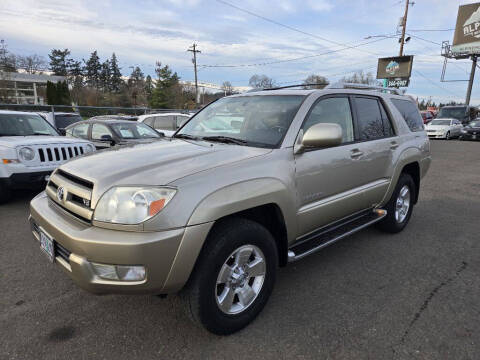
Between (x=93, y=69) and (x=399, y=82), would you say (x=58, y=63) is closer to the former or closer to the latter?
(x=93, y=69)

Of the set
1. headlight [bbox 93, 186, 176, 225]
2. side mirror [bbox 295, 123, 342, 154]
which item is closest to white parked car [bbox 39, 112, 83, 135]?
headlight [bbox 93, 186, 176, 225]

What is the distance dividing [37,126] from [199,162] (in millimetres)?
5562

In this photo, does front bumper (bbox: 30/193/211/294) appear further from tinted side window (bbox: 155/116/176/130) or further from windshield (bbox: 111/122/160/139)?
tinted side window (bbox: 155/116/176/130)

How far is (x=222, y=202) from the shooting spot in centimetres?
215

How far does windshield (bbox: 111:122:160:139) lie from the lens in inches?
316

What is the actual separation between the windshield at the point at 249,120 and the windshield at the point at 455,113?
85.9 ft

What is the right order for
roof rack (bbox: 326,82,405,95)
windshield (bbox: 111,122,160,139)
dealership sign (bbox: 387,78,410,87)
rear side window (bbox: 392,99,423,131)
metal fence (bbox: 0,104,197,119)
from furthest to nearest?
dealership sign (bbox: 387,78,410,87) → metal fence (bbox: 0,104,197,119) → windshield (bbox: 111,122,160,139) → rear side window (bbox: 392,99,423,131) → roof rack (bbox: 326,82,405,95)

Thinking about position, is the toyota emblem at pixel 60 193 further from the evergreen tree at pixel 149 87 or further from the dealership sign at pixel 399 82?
the evergreen tree at pixel 149 87

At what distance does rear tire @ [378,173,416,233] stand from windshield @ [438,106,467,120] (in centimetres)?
2412

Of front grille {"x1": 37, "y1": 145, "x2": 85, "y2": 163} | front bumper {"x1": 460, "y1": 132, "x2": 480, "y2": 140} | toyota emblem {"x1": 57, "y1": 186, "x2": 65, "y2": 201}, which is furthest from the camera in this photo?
front bumper {"x1": 460, "y1": 132, "x2": 480, "y2": 140}

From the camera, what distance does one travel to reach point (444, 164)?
11.1m

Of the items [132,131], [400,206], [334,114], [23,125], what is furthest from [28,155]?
[400,206]

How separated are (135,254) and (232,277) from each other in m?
0.78

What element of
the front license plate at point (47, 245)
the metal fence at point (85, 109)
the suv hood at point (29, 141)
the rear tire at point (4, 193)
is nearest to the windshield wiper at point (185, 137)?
the front license plate at point (47, 245)
